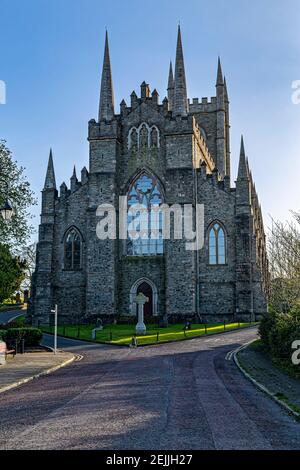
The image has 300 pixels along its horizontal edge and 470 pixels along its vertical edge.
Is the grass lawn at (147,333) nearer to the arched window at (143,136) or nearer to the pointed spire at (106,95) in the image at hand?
the arched window at (143,136)

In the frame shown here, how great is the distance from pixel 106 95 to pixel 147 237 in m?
12.0

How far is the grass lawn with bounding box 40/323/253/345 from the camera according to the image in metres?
33.6

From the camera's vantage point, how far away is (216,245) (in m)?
42.8

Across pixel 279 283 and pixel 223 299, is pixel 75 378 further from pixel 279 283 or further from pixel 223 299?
pixel 223 299

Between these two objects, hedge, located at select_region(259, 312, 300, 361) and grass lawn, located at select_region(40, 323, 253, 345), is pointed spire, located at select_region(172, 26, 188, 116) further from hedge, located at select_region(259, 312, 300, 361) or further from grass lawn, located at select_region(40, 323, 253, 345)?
hedge, located at select_region(259, 312, 300, 361)

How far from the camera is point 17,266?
94.0 ft

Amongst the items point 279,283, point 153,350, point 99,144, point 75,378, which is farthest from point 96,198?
point 75,378

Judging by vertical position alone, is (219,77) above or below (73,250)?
above

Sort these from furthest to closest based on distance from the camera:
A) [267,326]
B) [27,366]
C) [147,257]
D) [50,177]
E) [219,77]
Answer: [219,77] < [50,177] < [147,257] < [267,326] < [27,366]

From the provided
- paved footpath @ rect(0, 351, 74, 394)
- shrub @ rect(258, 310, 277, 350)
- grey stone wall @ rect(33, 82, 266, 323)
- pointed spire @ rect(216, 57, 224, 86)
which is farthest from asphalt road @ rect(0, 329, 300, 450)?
pointed spire @ rect(216, 57, 224, 86)

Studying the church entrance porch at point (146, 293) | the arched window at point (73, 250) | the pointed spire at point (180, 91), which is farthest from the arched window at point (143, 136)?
the church entrance porch at point (146, 293)

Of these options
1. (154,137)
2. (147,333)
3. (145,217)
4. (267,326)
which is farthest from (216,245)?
(267,326)

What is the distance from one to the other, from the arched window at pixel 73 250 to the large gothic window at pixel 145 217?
4.07 m

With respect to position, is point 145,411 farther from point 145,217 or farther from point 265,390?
point 145,217
